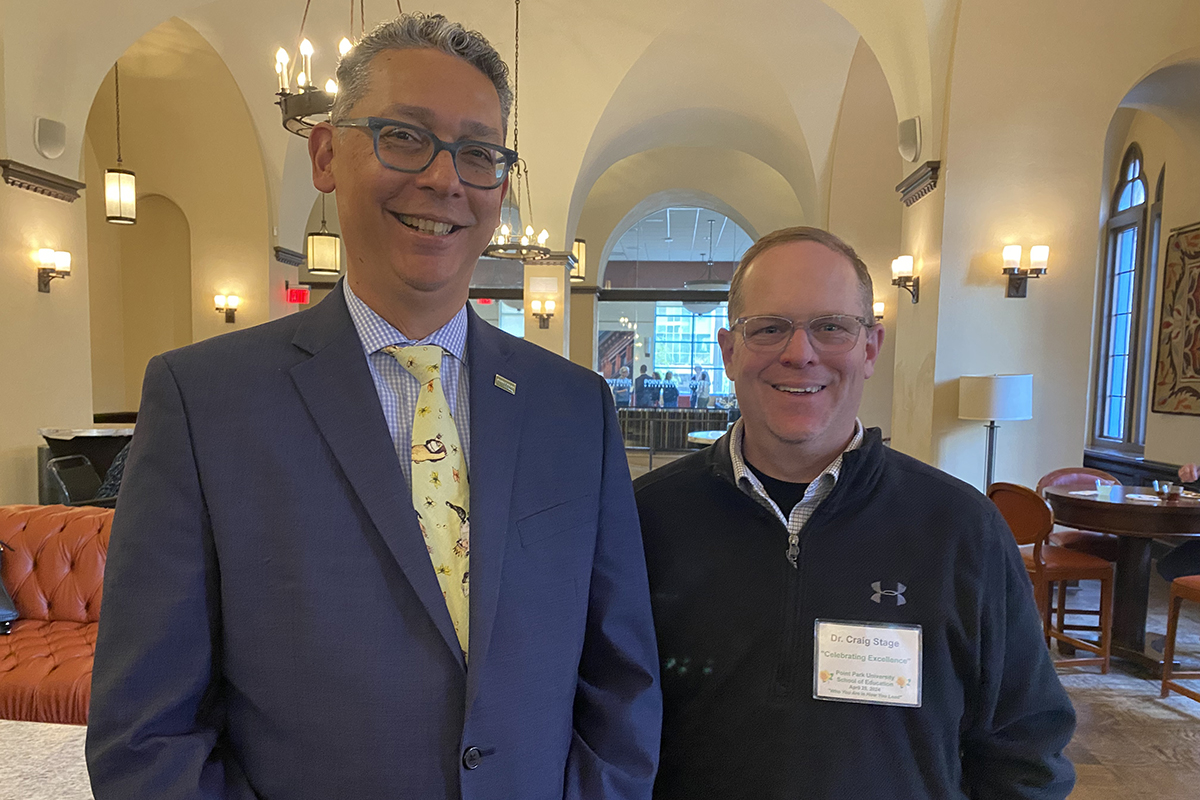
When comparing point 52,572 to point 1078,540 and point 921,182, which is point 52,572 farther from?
point 921,182

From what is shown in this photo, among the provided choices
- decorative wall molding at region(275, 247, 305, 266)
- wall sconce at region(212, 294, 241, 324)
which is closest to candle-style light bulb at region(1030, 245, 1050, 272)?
decorative wall molding at region(275, 247, 305, 266)

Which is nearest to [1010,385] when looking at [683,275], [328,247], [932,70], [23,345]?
[932,70]

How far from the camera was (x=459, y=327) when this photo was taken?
1104 millimetres

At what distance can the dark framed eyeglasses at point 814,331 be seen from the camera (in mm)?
1259

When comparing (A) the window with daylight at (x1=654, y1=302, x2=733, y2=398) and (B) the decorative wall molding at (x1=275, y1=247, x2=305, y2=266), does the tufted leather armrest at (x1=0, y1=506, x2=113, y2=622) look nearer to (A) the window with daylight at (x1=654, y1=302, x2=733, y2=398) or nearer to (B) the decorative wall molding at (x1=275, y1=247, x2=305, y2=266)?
(B) the decorative wall molding at (x1=275, y1=247, x2=305, y2=266)

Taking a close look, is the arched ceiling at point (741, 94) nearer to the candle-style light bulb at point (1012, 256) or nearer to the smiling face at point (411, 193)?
the candle-style light bulb at point (1012, 256)

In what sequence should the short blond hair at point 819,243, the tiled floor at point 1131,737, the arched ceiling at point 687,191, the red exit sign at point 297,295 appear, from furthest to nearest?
the arched ceiling at point 687,191
the red exit sign at point 297,295
the tiled floor at point 1131,737
the short blond hair at point 819,243

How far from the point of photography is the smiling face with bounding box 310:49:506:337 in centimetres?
98

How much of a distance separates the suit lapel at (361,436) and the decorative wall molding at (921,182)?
18.4 feet

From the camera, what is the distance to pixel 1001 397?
491cm

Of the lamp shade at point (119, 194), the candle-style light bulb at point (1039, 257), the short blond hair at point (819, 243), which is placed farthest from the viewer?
the lamp shade at point (119, 194)

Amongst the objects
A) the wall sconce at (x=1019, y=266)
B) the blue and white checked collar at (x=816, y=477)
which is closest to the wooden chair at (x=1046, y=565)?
the wall sconce at (x=1019, y=266)

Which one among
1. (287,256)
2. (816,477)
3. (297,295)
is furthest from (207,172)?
(816,477)

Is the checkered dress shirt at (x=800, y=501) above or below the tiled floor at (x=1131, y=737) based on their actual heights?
above
